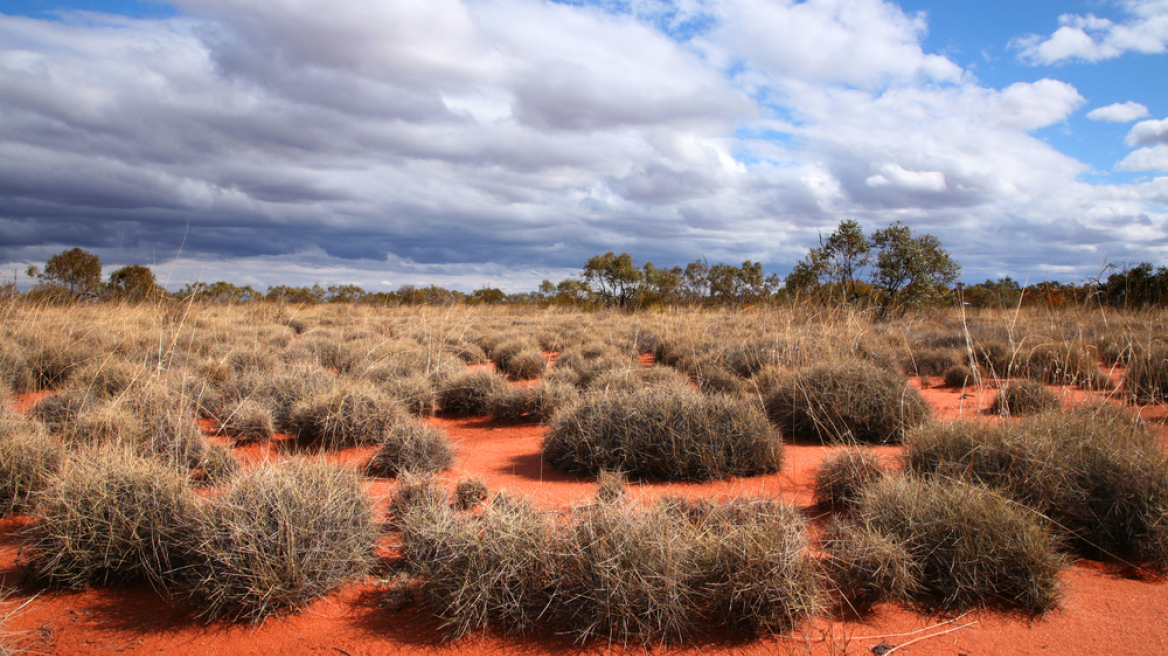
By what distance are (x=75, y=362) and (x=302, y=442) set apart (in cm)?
513

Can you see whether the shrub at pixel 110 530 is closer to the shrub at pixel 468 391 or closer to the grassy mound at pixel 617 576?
the grassy mound at pixel 617 576

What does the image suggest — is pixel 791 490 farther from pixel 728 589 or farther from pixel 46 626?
pixel 46 626

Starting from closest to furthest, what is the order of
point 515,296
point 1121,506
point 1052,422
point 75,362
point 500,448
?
point 1121,506
point 1052,422
point 500,448
point 75,362
point 515,296

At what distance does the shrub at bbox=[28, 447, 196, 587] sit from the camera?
3.38 meters

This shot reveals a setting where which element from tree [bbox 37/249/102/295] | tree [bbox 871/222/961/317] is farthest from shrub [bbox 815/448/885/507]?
tree [bbox 37/249/102/295]

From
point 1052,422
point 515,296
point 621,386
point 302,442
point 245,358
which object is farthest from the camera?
point 515,296

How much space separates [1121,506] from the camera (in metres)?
3.91

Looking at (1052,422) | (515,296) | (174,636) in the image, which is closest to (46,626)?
(174,636)

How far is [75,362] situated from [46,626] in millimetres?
7745

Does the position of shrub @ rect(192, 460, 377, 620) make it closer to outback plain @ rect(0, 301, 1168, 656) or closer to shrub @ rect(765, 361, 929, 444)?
outback plain @ rect(0, 301, 1168, 656)

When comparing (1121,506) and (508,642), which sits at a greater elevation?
(1121,506)

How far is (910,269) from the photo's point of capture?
1764cm

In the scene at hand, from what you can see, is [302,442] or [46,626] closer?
[46,626]

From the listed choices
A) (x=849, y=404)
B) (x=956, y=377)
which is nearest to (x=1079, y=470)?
(x=849, y=404)
